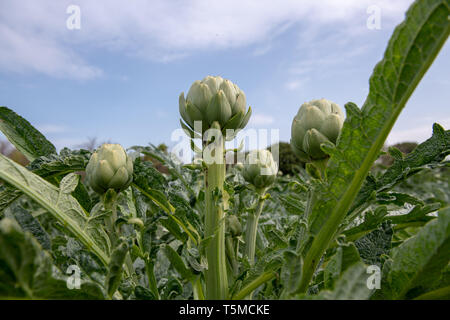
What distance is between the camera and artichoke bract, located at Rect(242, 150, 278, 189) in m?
0.89

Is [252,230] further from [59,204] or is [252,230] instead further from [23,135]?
[23,135]

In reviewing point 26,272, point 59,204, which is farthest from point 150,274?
point 26,272

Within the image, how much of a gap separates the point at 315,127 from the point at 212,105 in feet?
0.71

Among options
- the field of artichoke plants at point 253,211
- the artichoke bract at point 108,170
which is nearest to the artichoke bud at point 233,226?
the field of artichoke plants at point 253,211

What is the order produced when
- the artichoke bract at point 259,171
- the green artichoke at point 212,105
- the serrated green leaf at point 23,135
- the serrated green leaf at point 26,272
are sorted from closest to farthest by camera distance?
the serrated green leaf at point 26,272 < the green artichoke at point 212,105 < the serrated green leaf at point 23,135 < the artichoke bract at point 259,171

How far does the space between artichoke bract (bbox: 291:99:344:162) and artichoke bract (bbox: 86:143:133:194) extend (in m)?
0.37

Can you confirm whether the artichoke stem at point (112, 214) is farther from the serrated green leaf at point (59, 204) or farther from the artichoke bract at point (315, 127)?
the artichoke bract at point (315, 127)

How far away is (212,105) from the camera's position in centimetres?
67

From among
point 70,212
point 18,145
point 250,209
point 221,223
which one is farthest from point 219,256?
point 18,145

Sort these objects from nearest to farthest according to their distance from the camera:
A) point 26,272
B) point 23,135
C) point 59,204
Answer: point 26,272, point 59,204, point 23,135

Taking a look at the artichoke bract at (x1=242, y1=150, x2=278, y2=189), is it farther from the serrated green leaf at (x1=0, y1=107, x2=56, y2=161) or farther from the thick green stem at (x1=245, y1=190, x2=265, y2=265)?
the serrated green leaf at (x1=0, y1=107, x2=56, y2=161)

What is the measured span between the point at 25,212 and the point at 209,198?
32 cm

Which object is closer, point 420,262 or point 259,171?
point 420,262

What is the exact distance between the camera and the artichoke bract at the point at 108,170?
0.70 metres
